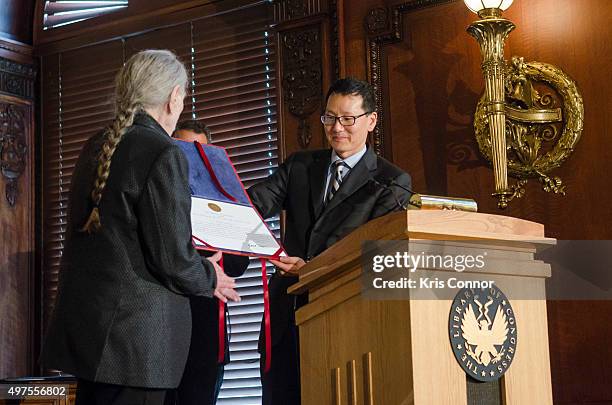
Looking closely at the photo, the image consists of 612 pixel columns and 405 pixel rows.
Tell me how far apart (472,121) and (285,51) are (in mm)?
1059

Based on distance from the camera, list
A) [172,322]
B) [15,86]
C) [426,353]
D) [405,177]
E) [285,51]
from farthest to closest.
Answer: [15,86] < [285,51] < [405,177] < [172,322] < [426,353]

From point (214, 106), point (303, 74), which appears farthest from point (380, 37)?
point (214, 106)

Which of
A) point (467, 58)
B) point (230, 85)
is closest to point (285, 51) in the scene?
point (230, 85)

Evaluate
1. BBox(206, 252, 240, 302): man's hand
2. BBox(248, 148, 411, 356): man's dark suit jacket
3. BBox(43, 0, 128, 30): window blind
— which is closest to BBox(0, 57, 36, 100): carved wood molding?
BBox(43, 0, 128, 30): window blind

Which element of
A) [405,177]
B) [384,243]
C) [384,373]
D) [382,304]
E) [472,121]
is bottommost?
[384,373]

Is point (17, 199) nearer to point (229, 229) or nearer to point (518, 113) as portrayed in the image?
point (518, 113)

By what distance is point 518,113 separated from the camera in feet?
12.3

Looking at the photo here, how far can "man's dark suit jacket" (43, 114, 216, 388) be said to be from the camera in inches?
88.9

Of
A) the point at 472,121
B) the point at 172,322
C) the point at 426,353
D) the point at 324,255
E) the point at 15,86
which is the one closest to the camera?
the point at 426,353

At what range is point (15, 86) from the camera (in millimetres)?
5227

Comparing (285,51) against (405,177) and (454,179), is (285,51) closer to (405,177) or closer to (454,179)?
(454,179)

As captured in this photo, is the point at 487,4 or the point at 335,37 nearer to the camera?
the point at 487,4

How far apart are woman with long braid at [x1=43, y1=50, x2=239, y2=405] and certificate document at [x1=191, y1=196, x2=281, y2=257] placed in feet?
0.34

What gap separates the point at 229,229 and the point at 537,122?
1.68 metres
